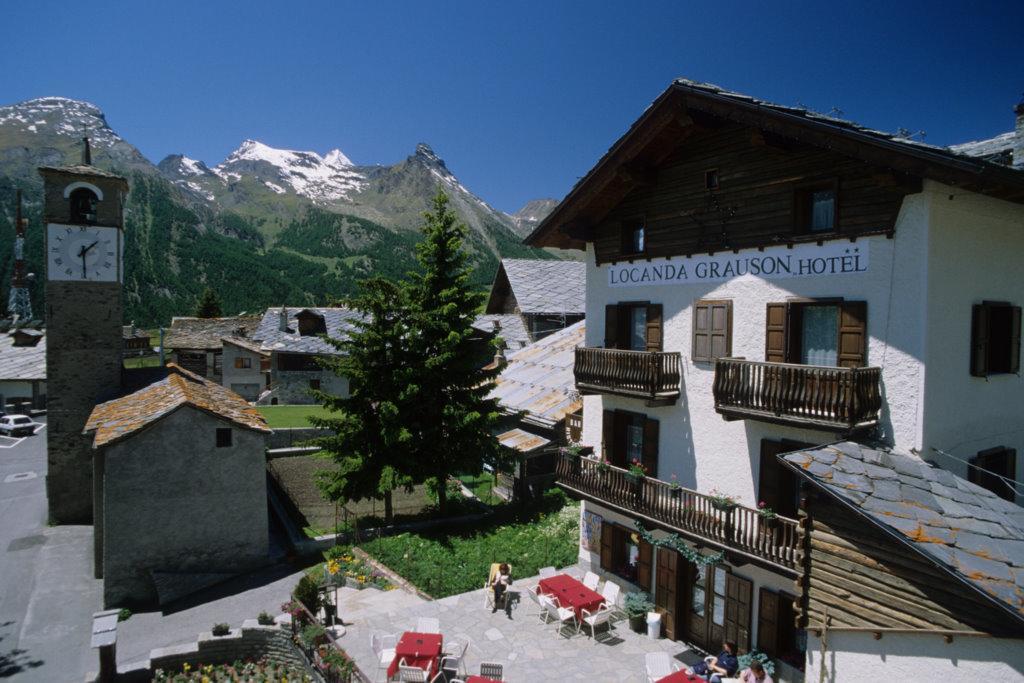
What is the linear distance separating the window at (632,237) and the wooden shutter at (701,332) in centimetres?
252

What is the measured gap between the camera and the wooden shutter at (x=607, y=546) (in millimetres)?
16156

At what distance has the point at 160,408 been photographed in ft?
65.4

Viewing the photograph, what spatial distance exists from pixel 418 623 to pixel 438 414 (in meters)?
8.39

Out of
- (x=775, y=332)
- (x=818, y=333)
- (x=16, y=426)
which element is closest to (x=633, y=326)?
(x=775, y=332)

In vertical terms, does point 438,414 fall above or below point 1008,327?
below

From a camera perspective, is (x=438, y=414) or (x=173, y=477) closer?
(x=173, y=477)

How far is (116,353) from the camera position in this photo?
2538 cm

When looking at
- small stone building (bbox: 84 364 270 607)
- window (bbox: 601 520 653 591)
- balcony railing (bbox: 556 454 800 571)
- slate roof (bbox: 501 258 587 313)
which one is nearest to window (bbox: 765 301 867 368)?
balcony railing (bbox: 556 454 800 571)

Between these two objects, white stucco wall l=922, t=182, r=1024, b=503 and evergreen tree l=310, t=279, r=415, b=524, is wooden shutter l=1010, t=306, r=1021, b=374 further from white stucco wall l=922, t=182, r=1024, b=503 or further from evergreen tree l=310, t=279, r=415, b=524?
evergreen tree l=310, t=279, r=415, b=524

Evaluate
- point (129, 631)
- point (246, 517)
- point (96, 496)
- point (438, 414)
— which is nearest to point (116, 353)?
point (96, 496)

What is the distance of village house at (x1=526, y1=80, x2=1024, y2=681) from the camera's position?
9.80 m

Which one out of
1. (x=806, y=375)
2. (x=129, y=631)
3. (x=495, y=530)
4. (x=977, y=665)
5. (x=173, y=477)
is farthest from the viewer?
(x=495, y=530)

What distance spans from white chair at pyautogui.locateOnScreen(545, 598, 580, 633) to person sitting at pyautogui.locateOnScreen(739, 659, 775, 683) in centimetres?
420

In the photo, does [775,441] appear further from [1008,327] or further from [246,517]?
[246,517]
